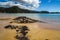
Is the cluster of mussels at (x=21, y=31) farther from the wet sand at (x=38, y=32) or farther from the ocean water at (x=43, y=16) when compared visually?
the ocean water at (x=43, y=16)

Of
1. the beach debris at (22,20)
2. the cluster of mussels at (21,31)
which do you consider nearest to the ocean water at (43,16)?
the beach debris at (22,20)

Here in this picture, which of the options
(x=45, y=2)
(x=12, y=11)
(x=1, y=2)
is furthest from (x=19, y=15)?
(x=45, y=2)

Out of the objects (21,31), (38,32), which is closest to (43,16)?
(38,32)

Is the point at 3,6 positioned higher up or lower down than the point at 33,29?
higher up

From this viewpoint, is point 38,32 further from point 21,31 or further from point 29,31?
point 21,31

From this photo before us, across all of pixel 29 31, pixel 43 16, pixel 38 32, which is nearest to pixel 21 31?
pixel 29 31

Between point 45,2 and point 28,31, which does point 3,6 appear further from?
point 45,2

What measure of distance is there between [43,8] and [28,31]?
40 cm

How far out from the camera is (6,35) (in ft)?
4.85

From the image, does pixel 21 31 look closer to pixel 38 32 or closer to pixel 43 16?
pixel 38 32

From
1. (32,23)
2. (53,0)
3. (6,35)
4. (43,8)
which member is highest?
(53,0)

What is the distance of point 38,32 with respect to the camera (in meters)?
1.50

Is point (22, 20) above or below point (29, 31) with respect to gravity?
above

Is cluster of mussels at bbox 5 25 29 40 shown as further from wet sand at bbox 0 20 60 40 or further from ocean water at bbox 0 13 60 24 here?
ocean water at bbox 0 13 60 24
